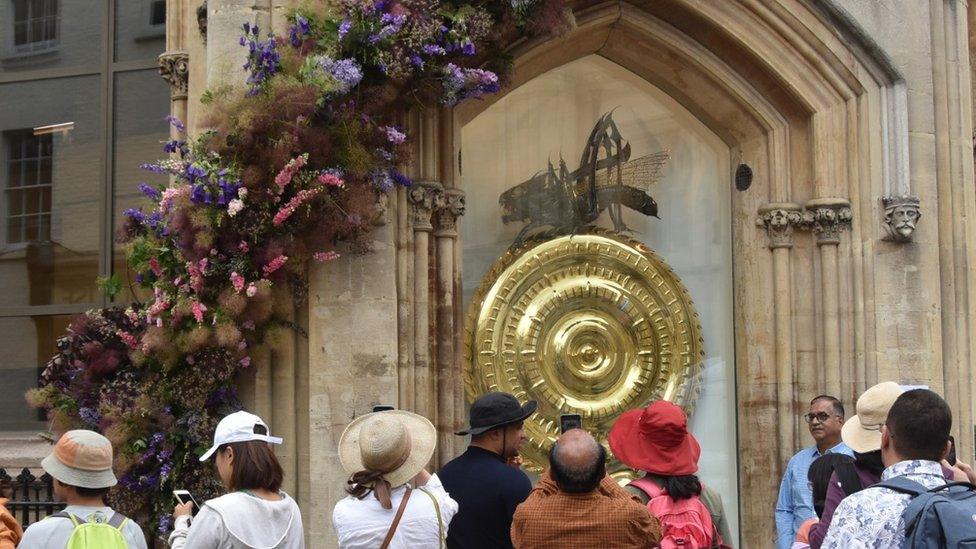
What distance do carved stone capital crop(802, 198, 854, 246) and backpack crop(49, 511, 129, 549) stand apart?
537 cm

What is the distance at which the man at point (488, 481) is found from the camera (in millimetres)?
5027

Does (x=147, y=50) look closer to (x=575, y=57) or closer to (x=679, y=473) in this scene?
(x=575, y=57)

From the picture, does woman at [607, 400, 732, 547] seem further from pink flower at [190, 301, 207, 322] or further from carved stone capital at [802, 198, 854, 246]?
carved stone capital at [802, 198, 854, 246]

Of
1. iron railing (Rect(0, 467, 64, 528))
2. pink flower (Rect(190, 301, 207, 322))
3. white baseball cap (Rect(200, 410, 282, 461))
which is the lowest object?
iron railing (Rect(0, 467, 64, 528))

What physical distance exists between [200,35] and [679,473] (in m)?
4.37

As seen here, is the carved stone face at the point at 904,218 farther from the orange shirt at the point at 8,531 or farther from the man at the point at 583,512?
the orange shirt at the point at 8,531

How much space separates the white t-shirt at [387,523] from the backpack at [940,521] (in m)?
1.68

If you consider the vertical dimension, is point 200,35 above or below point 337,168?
above

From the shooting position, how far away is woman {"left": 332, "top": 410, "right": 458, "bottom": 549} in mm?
4566

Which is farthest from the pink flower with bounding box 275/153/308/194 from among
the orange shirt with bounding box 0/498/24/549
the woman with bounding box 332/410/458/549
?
the woman with bounding box 332/410/458/549

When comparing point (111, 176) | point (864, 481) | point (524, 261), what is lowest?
point (864, 481)

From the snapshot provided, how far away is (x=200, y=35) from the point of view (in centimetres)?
805

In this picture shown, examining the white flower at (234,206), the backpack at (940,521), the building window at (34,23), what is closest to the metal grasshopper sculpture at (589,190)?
the white flower at (234,206)

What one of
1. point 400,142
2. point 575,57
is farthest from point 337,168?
point 575,57
